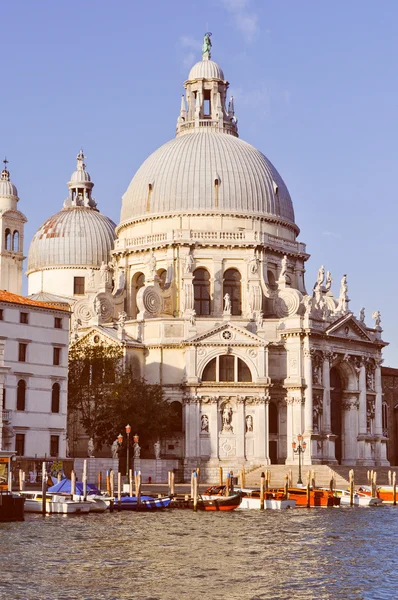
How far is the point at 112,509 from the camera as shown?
54375 mm

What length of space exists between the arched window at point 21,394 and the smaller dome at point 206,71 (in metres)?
35.8

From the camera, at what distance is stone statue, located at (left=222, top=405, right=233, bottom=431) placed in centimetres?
7869

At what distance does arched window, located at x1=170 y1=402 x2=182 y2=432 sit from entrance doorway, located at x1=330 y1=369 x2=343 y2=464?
35.8 ft

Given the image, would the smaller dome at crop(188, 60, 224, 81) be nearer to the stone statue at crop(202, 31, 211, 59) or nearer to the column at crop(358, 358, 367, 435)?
the stone statue at crop(202, 31, 211, 59)

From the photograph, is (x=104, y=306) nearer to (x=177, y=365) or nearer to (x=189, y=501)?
(x=177, y=365)

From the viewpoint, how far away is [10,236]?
89062mm

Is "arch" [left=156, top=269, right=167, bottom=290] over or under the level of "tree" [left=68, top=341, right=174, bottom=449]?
over

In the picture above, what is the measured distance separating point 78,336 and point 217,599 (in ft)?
171

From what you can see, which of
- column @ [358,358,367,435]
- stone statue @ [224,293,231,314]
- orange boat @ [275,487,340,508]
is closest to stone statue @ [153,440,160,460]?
stone statue @ [224,293,231,314]

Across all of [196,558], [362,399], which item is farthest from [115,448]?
[196,558]

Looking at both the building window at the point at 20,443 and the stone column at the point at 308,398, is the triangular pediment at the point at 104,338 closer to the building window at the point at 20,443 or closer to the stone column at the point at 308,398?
the stone column at the point at 308,398

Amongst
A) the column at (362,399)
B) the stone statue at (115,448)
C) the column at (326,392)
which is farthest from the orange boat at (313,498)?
the column at (362,399)

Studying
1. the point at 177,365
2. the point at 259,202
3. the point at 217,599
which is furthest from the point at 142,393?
the point at 217,599

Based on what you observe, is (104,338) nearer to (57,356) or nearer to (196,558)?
(57,356)
